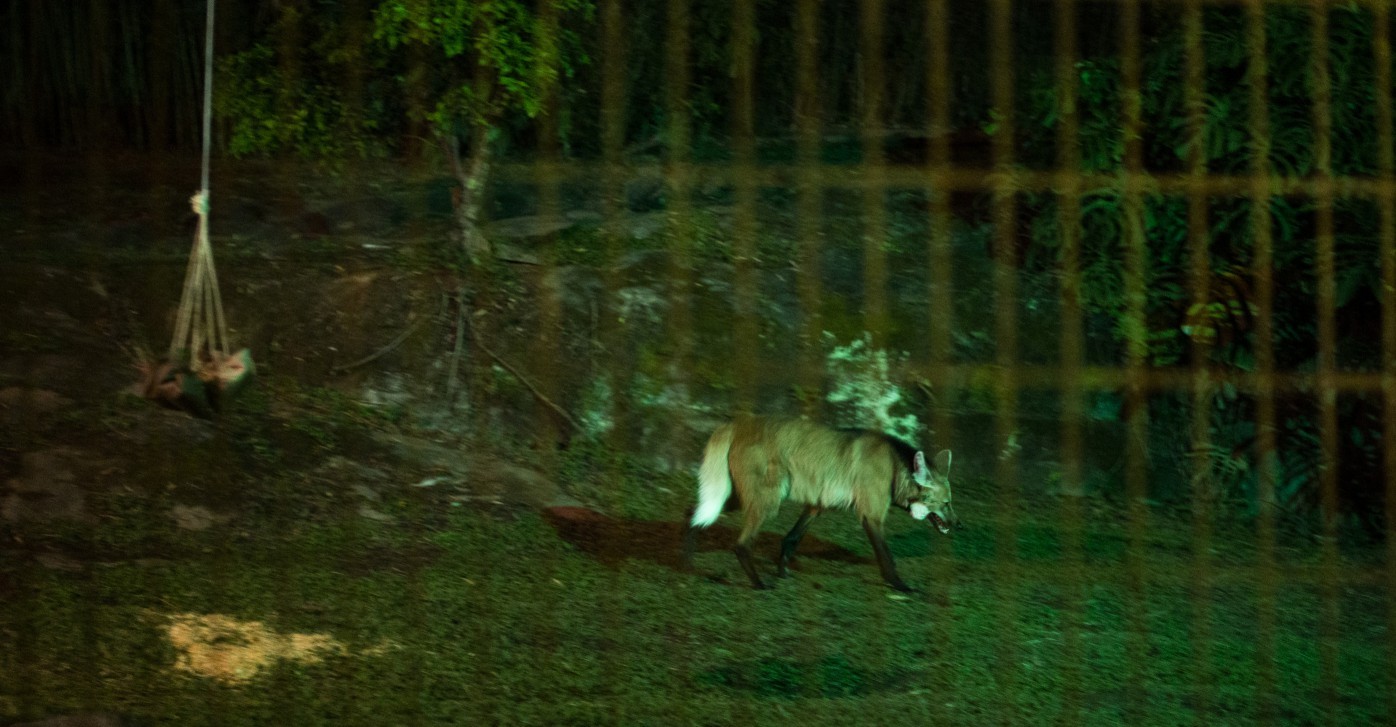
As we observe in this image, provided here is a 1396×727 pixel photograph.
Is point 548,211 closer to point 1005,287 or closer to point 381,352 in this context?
point 381,352

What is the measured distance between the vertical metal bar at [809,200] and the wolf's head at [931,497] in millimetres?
2387

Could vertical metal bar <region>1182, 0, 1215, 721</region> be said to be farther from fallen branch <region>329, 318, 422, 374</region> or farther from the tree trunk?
fallen branch <region>329, 318, 422, 374</region>

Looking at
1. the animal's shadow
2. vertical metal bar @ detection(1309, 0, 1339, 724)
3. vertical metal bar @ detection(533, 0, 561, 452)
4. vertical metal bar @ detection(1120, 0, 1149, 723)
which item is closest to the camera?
the animal's shadow

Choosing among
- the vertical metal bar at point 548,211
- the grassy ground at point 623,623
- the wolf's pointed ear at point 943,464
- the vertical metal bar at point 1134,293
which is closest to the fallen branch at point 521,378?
the vertical metal bar at point 548,211

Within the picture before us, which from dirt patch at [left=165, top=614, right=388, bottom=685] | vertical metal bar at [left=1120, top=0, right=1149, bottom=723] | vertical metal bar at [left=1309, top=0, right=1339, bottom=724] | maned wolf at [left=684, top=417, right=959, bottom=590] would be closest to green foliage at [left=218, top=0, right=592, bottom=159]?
maned wolf at [left=684, top=417, right=959, bottom=590]

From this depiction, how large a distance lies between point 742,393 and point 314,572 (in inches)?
148

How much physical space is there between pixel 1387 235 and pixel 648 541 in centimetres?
525

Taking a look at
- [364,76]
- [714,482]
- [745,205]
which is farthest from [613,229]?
[714,482]

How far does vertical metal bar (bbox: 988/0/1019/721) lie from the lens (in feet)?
27.1

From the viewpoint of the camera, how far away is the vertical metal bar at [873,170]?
963cm

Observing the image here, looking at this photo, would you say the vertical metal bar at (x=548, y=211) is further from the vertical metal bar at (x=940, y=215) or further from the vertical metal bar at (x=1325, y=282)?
the vertical metal bar at (x=1325, y=282)

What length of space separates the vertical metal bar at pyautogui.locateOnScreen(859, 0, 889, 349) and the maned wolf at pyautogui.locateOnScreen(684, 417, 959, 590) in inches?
111

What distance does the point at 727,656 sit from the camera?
5.49 m

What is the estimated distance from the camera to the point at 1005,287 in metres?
9.92
